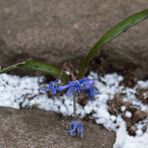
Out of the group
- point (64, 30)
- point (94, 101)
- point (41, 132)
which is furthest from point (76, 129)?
point (64, 30)

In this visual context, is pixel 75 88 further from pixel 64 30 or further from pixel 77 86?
pixel 64 30

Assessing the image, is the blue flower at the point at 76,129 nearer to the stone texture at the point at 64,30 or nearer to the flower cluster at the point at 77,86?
the flower cluster at the point at 77,86

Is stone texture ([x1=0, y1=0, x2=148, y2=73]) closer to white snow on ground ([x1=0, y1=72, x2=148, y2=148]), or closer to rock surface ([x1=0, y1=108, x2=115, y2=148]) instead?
white snow on ground ([x1=0, y1=72, x2=148, y2=148])

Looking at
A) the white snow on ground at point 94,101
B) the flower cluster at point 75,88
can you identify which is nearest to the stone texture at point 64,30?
the white snow on ground at point 94,101

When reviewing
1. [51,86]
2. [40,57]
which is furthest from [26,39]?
[51,86]

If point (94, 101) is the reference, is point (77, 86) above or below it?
below

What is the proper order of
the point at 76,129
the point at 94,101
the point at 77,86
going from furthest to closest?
the point at 94,101 → the point at 76,129 → the point at 77,86

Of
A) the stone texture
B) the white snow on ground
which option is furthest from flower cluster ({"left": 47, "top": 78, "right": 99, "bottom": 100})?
the stone texture
